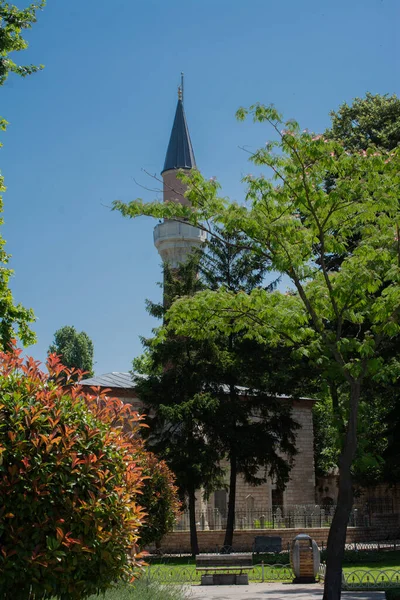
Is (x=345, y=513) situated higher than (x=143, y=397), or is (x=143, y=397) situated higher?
(x=143, y=397)

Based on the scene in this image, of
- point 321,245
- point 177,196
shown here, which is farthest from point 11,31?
point 177,196

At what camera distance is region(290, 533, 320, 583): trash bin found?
1741cm

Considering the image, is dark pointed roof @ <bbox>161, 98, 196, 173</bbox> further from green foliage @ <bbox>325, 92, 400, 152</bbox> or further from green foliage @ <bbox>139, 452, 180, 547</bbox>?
green foliage @ <bbox>139, 452, 180, 547</bbox>

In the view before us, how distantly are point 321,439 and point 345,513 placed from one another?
136 ft

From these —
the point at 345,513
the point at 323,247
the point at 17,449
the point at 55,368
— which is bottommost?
the point at 345,513

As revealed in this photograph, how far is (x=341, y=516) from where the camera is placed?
11859mm

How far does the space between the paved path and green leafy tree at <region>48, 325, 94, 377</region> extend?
181 ft

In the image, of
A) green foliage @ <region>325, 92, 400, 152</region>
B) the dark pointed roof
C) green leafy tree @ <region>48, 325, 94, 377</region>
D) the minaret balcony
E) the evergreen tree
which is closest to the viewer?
green foliage @ <region>325, 92, 400, 152</region>

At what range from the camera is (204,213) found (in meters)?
13.2

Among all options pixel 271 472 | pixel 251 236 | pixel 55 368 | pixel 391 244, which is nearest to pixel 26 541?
pixel 55 368

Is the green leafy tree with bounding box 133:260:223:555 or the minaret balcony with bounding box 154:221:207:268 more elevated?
the minaret balcony with bounding box 154:221:207:268

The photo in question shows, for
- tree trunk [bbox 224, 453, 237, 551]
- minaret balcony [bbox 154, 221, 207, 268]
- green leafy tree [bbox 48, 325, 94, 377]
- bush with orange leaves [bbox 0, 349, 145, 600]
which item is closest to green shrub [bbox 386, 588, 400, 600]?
bush with orange leaves [bbox 0, 349, 145, 600]

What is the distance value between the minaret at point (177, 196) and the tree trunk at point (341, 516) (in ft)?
103

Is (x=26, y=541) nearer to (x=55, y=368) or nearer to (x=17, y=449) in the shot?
(x=17, y=449)
